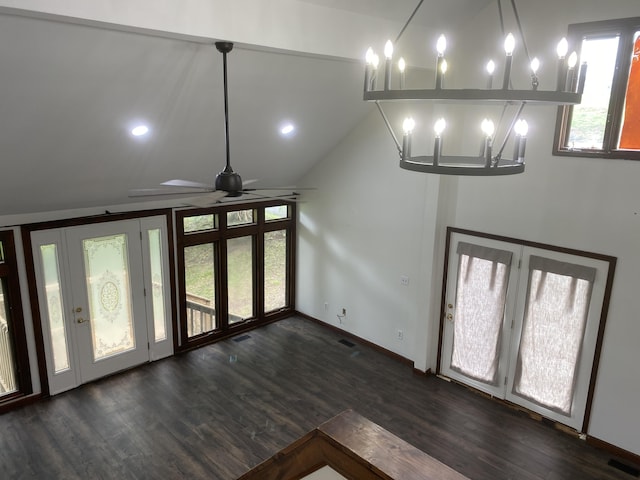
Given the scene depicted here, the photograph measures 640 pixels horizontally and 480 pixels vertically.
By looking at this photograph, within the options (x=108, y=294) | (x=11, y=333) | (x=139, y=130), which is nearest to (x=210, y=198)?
(x=139, y=130)

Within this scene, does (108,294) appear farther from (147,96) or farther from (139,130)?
(147,96)

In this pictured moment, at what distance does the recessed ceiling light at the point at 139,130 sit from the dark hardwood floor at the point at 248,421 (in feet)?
10.4

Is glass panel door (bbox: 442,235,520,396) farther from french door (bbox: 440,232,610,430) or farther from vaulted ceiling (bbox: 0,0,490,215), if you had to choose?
vaulted ceiling (bbox: 0,0,490,215)

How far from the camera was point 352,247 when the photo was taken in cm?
697

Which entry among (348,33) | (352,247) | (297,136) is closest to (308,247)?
(352,247)

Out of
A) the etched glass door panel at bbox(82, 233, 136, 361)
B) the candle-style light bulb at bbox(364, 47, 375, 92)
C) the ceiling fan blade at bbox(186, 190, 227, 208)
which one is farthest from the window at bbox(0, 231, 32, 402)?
the candle-style light bulb at bbox(364, 47, 375, 92)

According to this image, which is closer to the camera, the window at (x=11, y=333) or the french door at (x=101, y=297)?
the window at (x=11, y=333)

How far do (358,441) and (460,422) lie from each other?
4484mm

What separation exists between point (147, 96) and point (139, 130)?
21.0 inches

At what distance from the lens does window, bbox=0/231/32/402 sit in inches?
198

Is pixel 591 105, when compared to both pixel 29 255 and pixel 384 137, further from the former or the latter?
pixel 29 255

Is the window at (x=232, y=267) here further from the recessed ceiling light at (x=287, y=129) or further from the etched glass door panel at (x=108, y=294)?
the recessed ceiling light at (x=287, y=129)

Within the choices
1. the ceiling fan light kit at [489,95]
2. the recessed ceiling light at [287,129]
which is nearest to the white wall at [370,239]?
the recessed ceiling light at [287,129]

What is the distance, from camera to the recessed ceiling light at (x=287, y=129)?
18.5 feet
